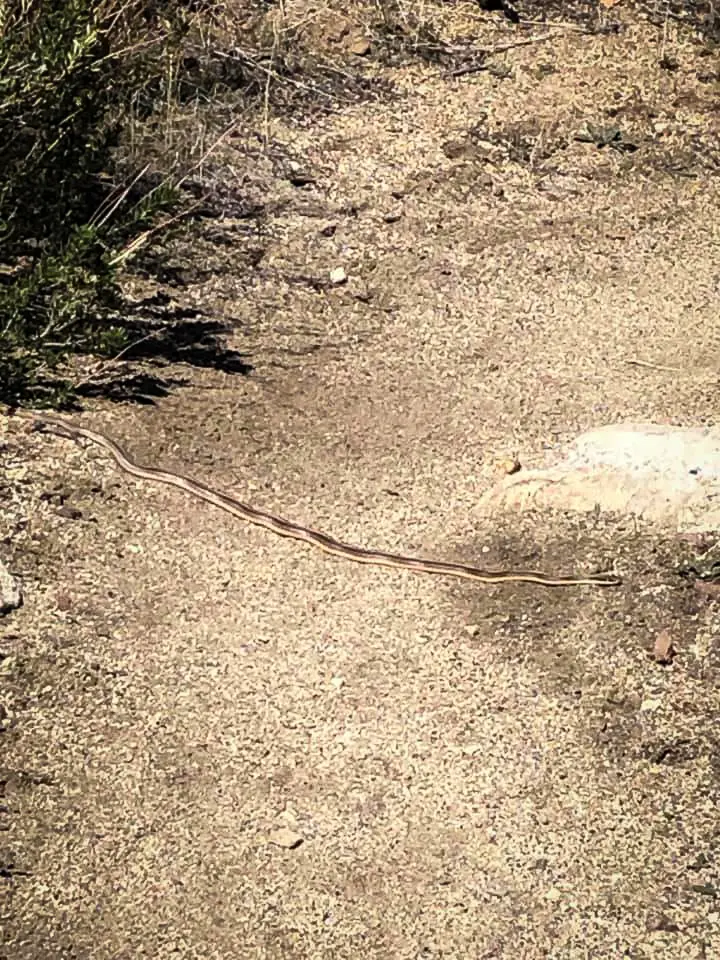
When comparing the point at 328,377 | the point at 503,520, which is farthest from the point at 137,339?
the point at 503,520

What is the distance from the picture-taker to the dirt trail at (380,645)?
4195 millimetres

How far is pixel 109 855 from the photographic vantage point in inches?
167

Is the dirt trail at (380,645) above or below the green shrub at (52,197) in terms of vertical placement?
below

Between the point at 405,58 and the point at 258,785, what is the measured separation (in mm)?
5501

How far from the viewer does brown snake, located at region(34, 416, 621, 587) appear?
5.39 meters

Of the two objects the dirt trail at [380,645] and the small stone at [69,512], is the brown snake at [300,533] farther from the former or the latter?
the small stone at [69,512]

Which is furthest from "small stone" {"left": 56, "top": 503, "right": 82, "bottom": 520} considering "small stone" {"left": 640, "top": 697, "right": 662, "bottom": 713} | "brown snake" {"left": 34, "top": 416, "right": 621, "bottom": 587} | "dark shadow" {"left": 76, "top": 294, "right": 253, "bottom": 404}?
"small stone" {"left": 640, "top": 697, "right": 662, "bottom": 713}

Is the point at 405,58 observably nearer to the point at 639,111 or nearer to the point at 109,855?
the point at 639,111

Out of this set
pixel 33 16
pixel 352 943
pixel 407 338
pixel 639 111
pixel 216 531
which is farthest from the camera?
pixel 639 111

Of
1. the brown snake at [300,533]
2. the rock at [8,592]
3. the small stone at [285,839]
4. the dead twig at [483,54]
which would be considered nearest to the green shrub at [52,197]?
the brown snake at [300,533]

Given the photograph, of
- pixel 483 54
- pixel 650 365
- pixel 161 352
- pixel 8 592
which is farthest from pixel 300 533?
pixel 483 54

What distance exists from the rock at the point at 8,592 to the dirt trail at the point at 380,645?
0.05 metres

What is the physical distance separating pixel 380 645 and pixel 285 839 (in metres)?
0.94

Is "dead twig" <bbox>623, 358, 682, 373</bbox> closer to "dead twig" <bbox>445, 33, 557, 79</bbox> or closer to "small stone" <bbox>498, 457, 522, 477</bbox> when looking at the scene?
"small stone" <bbox>498, 457, 522, 477</bbox>
